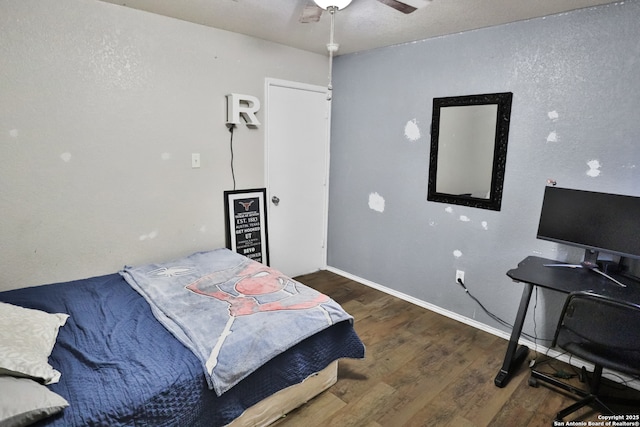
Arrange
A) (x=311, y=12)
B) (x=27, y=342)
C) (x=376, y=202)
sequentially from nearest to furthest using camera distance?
(x=27, y=342) → (x=311, y=12) → (x=376, y=202)

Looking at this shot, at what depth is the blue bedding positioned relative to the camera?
135 cm

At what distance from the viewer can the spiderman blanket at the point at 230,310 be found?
165 centimetres

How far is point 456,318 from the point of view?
300cm

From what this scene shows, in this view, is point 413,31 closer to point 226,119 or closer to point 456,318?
point 226,119

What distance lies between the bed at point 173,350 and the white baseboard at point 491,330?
4.06 ft

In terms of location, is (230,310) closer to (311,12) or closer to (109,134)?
(109,134)

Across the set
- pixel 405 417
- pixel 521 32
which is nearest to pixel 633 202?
pixel 521 32

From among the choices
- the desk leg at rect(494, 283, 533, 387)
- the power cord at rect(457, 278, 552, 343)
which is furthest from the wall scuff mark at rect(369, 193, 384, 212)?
the desk leg at rect(494, 283, 533, 387)

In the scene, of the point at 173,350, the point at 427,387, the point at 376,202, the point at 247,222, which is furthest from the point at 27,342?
the point at 376,202

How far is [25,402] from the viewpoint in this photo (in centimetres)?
117

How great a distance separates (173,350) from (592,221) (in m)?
2.47

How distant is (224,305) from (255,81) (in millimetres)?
2014

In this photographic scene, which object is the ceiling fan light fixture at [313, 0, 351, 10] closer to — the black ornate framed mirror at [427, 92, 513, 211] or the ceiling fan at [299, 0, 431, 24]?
the ceiling fan at [299, 0, 431, 24]

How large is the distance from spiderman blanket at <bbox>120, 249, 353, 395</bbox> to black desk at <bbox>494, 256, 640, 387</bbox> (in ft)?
3.47
